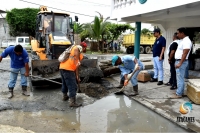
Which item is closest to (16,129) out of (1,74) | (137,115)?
(137,115)

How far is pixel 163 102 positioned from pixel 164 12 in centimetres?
349

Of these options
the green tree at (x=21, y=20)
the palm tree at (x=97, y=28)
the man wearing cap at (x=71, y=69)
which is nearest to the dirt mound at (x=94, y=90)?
the man wearing cap at (x=71, y=69)

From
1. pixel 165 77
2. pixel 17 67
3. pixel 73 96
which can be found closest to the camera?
pixel 73 96

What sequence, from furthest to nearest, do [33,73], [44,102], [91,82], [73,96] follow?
[91,82] → [33,73] → [44,102] → [73,96]

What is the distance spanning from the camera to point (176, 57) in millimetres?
5594

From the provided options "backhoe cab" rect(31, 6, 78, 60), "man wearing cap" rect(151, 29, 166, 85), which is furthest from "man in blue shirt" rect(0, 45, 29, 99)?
"man wearing cap" rect(151, 29, 166, 85)

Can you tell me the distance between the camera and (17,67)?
6.19 m

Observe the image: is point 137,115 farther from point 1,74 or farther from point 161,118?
point 1,74

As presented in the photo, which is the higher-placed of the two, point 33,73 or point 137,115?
point 33,73

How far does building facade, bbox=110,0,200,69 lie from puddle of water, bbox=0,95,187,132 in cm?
300

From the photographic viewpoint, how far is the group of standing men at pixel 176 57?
536 centimetres

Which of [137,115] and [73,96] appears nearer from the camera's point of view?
[137,115]

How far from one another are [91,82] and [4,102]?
2829 millimetres

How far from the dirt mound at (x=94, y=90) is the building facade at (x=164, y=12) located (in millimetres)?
2935
